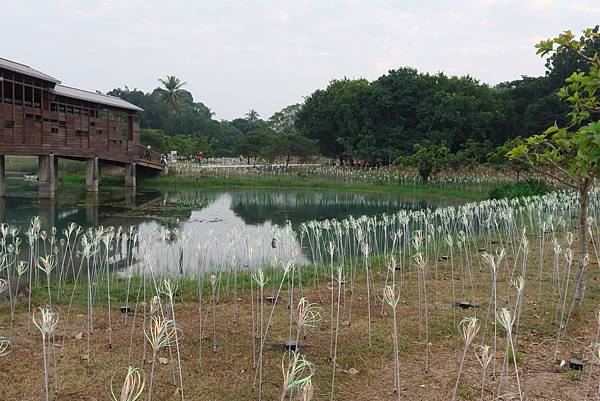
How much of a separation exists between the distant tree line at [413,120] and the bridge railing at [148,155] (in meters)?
9.36

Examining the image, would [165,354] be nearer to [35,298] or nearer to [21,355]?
[21,355]

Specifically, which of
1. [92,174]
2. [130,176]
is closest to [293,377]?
[92,174]

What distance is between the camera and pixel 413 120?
145 ft

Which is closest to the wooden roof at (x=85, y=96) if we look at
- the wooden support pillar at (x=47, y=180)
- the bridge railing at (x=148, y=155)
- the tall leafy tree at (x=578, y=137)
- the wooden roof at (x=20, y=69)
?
the wooden roof at (x=20, y=69)

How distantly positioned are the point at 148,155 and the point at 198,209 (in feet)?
48.8

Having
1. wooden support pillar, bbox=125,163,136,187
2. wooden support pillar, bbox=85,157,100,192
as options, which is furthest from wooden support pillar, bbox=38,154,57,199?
wooden support pillar, bbox=125,163,136,187

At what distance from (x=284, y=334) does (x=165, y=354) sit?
150 cm

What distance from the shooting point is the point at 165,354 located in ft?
19.0

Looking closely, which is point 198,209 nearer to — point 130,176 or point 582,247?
point 130,176

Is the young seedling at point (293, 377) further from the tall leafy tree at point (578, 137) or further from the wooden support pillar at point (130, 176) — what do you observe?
the wooden support pillar at point (130, 176)

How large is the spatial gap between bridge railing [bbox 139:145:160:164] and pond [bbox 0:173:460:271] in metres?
2.52

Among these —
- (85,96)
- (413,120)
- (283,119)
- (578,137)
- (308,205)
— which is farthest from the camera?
(283,119)

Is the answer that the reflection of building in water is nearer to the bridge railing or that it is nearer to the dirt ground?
the bridge railing

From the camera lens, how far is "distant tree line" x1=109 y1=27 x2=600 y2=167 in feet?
117
